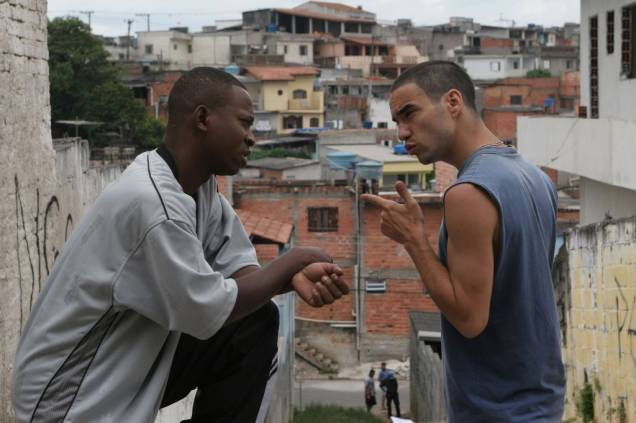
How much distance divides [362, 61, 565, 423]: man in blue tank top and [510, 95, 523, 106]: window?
57519 millimetres

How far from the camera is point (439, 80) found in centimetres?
405

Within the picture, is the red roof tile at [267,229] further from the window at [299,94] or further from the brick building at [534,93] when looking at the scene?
the window at [299,94]

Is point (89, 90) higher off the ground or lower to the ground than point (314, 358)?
higher

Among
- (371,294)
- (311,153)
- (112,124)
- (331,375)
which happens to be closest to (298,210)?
(371,294)

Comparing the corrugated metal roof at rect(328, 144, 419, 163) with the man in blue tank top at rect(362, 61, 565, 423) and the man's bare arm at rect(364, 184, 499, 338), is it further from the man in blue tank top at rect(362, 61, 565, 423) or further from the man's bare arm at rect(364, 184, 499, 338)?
the man's bare arm at rect(364, 184, 499, 338)

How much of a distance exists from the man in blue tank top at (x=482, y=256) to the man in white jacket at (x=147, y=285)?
0.45 meters

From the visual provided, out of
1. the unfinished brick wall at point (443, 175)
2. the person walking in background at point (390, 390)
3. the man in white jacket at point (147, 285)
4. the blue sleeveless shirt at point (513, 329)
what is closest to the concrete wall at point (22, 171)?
the man in white jacket at point (147, 285)

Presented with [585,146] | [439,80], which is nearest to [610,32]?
[585,146]

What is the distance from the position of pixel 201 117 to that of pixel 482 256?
1134 millimetres

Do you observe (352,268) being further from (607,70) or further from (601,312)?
(601,312)

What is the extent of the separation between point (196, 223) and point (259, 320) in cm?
44

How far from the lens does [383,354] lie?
31000mm

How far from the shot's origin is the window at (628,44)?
15.3 meters

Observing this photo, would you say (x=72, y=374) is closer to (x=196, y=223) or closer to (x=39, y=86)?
(x=196, y=223)
